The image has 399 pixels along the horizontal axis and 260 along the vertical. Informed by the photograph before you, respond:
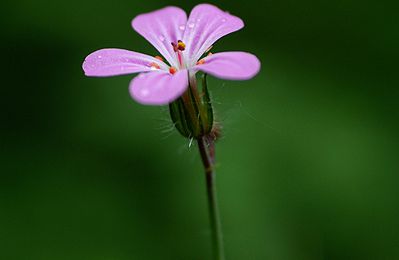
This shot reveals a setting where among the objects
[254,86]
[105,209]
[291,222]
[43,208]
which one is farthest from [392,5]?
[43,208]

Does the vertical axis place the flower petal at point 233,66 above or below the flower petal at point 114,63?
below

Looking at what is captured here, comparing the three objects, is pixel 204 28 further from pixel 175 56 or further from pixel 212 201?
pixel 212 201

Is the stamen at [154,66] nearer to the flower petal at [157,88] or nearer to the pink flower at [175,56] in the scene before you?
the pink flower at [175,56]

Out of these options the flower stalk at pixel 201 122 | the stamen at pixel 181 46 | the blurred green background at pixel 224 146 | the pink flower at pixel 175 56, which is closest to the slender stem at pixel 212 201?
the flower stalk at pixel 201 122

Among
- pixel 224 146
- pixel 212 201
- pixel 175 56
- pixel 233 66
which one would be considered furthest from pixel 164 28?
pixel 224 146

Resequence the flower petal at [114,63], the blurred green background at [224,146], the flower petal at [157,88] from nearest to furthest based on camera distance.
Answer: the flower petal at [157,88] → the flower petal at [114,63] → the blurred green background at [224,146]

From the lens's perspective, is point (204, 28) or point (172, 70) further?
point (204, 28)
